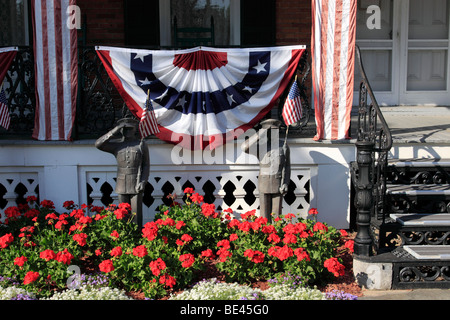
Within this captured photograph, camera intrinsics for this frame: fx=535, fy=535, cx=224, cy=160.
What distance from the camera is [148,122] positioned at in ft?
19.0

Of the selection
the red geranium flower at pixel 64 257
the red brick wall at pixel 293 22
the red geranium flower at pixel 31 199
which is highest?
the red brick wall at pixel 293 22

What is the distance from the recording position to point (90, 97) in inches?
250

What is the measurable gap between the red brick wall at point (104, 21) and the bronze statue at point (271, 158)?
3757 millimetres

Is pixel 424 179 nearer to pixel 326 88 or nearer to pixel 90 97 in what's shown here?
pixel 326 88

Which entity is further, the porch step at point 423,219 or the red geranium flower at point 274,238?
the porch step at point 423,219

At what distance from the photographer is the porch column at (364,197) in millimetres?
5090

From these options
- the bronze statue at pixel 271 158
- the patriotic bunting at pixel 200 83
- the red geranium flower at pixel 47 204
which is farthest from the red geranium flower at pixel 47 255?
the bronze statue at pixel 271 158

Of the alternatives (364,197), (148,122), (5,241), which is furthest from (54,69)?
(364,197)

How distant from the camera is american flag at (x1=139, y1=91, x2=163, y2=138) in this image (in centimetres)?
571

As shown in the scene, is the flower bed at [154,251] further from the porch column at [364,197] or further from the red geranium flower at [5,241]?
the porch column at [364,197]

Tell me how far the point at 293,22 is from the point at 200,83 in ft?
9.94

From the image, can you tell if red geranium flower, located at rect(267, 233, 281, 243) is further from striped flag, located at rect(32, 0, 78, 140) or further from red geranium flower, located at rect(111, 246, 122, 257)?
striped flag, located at rect(32, 0, 78, 140)

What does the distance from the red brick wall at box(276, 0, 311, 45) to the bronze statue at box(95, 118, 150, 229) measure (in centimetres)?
375
